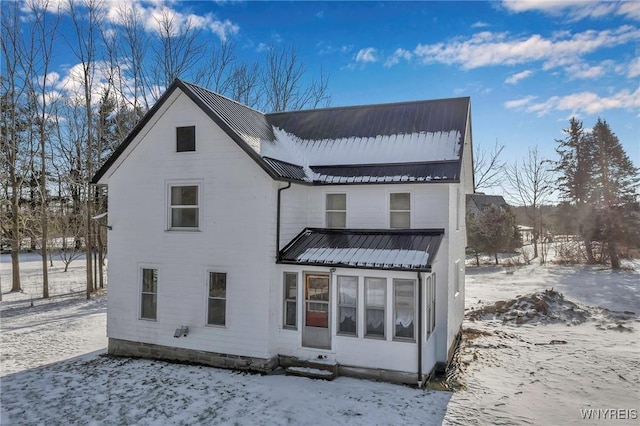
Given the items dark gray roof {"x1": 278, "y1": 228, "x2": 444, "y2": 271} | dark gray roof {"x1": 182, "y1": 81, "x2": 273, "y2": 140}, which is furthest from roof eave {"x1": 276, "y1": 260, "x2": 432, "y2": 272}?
dark gray roof {"x1": 182, "y1": 81, "x2": 273, "y2": 140}

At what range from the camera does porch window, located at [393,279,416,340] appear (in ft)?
34.2

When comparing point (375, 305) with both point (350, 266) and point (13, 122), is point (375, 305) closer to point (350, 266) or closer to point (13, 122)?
point (350, 266)

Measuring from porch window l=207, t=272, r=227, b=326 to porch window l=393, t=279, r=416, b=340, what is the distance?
4.79m

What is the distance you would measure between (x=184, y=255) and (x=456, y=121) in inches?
385

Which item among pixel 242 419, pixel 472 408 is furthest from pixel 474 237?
pixel 242 419

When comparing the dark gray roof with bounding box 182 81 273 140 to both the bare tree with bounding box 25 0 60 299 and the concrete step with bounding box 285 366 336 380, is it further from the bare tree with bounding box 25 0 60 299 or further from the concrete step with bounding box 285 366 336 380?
the bare tree with bounding box 25 0 60 299

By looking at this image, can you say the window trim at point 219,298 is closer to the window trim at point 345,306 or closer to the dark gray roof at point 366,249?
the dark gray roof at point 366,249

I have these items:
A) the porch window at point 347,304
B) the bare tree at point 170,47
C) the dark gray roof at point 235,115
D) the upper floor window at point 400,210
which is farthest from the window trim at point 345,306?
the bare tree at point 170,47

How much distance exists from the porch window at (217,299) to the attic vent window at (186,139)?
382 centimetres

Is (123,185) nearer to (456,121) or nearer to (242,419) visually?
(242,419)

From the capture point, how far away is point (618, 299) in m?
20.8

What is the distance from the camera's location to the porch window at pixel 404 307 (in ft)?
34.2

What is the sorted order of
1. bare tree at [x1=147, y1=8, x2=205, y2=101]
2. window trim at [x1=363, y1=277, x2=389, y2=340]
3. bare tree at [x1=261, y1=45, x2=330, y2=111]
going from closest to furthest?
1. window trim at [x1=363, y1=277, x2=389, y2=340]
2. bare tree at [x1=147, y1=8, x2=205, y2=101]
3. bare tree at [x1=261, y1=45, x2=330, y2=111]

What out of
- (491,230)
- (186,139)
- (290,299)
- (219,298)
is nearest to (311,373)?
(290,299)
